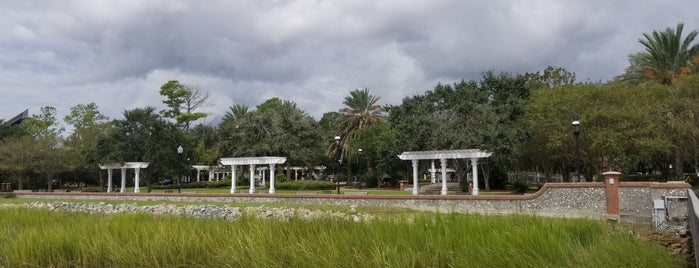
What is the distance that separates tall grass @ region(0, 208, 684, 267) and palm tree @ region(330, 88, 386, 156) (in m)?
49.0

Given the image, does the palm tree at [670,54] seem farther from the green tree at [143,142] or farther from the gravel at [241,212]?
the green tree at [143,142]

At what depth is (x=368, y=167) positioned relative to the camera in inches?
2325

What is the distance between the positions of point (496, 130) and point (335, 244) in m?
25.0

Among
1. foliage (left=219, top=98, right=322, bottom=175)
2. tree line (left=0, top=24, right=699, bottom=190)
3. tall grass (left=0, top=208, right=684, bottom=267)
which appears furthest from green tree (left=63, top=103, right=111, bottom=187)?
tall grass (left=0, top=208, right=684, bottom=267)

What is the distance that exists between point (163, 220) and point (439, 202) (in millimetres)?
15654

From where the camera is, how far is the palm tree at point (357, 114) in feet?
194

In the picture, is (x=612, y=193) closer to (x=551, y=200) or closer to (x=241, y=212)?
(x=551, y=200)

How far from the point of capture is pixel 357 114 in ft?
197

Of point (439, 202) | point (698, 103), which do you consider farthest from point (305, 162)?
point (698, 103)

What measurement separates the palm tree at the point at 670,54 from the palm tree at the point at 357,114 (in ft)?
94.5

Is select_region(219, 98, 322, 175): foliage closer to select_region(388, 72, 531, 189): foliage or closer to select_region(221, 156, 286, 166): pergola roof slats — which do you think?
select_region(221, 156, 286, 166): pergola roof slats

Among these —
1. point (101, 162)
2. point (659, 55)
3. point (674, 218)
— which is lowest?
point (674, 218)

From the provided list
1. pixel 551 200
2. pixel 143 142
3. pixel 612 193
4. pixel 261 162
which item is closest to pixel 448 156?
pixel 551 200

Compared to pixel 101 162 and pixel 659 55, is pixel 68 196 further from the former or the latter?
pixel 659 55
